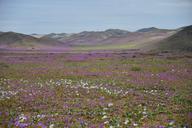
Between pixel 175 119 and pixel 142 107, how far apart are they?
2.25 metres

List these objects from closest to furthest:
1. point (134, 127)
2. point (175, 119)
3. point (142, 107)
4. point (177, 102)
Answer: point (134, 127) < point (175, 119) < point (142, 107) < point (177, 102)

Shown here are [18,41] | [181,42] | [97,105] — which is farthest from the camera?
[18,41]

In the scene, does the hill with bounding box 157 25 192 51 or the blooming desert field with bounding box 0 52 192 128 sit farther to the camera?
the hill with bounding box 157 25 192 51

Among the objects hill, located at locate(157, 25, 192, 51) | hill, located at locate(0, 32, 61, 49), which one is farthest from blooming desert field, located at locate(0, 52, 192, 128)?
hill, located at locate(0, 32, 61, 49)

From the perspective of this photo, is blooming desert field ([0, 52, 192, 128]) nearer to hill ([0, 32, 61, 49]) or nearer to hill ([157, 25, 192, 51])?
hill ([157, 25, 192, 51])

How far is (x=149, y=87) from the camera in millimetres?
18062

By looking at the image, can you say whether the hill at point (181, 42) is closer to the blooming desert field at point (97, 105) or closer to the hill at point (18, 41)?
the blooming desert field at point (97, 105)

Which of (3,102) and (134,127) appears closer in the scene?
(134,127)

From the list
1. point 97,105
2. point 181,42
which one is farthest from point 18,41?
point 97,105

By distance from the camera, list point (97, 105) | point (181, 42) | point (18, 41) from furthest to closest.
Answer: point (18, 41)
point (181, 42)
point (97, 105)

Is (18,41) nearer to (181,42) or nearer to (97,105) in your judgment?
(181,42)

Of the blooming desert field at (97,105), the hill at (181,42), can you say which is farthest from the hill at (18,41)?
the blooming desert field at (97,105)

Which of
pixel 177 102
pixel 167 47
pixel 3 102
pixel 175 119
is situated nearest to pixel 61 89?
pixel 3 102

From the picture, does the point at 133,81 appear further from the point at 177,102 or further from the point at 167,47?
the point at 167,47
